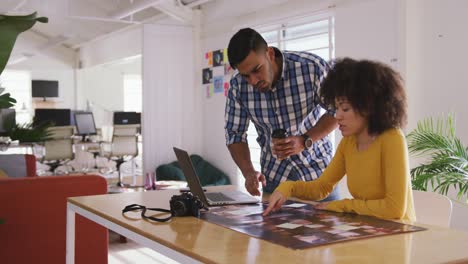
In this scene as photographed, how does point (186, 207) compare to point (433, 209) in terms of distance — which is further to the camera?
point (433, 209)

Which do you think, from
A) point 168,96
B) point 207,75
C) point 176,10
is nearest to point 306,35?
point 207,75

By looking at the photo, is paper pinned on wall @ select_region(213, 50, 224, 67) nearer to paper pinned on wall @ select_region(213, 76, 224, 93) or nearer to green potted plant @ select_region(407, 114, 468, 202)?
paper pinned on wall @ select_region(213, 76, 224, 93)

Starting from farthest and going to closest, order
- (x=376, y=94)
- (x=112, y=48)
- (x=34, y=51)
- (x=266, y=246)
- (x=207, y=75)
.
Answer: (x=34, y=51) → (x=112, y=48) → (x=207, y=75) → (x=376, y=94) → (x=266, y=246)

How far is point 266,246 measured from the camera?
4.58 feet

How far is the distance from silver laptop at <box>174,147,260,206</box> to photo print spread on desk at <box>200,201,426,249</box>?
101 mm

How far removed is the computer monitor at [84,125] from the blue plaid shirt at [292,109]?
828 cm

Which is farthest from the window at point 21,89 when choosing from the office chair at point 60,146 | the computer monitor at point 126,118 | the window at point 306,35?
the window at point 306,35

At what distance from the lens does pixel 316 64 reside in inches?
97.2

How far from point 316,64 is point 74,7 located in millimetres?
8976

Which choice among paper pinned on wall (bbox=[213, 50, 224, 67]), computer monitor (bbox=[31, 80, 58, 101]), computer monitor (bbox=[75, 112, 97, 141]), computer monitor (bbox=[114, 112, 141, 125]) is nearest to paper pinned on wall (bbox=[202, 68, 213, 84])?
paper pinned on wall (bbox=[213, 50, 224, 67])

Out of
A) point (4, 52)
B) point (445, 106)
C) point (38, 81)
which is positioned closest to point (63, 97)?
point (38, 81)

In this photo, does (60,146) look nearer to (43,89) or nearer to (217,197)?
(43,89)

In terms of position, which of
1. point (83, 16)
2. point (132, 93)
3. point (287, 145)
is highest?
point (83, 16)

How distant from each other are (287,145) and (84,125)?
882 cm
